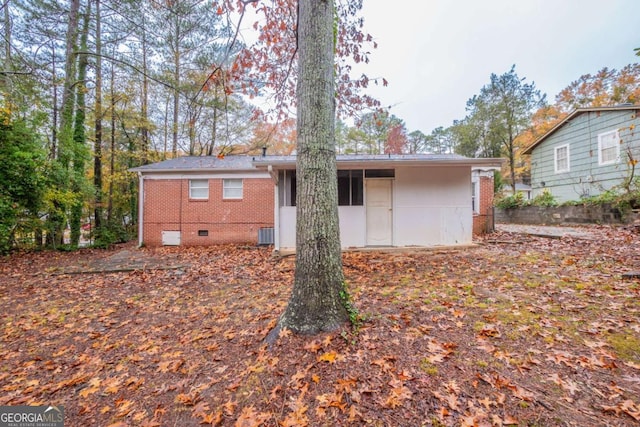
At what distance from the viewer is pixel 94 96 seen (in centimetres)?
1187

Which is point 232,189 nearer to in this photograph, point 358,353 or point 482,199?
point 358,353

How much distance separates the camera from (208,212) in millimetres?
10977

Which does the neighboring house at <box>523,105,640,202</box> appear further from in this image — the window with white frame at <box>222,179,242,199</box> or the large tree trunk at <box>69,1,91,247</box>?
the large tree trunk at <box>69,1,91,247</box>

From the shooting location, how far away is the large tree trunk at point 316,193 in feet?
9.24

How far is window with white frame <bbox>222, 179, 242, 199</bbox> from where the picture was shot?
11008 mm

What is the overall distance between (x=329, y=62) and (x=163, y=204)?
10.5 meters

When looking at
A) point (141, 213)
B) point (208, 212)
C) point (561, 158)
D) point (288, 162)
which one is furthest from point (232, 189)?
point (561, 158)

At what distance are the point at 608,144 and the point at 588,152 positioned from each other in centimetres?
78

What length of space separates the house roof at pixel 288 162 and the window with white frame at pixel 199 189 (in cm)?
55

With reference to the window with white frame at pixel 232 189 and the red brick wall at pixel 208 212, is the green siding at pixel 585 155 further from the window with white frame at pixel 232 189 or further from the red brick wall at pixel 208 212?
the window with white frame at pixel 232 189

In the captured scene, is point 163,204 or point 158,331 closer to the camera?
point 158,331

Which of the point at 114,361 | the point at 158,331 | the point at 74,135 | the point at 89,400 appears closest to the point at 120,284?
the point at 158,331

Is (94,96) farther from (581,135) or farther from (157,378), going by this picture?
(581,135)

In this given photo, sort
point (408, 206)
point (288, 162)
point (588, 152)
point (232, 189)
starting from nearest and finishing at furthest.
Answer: point (288, 162), point (408, 206), point (232, 189), point (588, 152)
